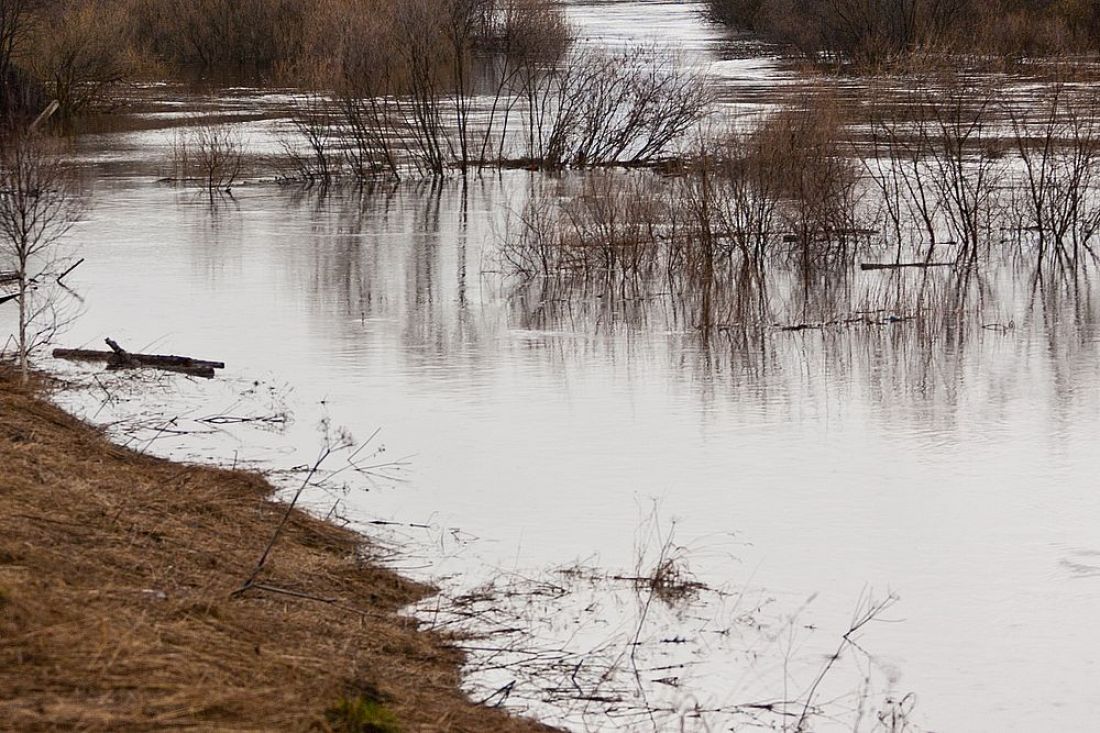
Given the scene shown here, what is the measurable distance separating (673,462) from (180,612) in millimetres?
4747

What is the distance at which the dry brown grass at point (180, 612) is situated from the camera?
475 centimetres

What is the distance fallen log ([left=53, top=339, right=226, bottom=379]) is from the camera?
12414mm

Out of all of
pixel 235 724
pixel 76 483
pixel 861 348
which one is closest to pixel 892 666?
pixel 235 724

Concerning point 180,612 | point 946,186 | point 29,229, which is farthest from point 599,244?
point 180,612

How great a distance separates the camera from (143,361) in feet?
41.3

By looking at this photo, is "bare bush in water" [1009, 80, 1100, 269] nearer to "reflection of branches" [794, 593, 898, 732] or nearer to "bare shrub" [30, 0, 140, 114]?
"reflection of branches" [794, 593, 898, 732]

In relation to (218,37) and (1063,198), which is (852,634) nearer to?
(1063,198)

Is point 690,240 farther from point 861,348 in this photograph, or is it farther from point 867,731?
point 867,731

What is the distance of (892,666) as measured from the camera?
268 inches

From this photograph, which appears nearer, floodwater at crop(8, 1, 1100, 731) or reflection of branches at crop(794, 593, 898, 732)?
reflection of branches at crop(794, 593, 898, 732)

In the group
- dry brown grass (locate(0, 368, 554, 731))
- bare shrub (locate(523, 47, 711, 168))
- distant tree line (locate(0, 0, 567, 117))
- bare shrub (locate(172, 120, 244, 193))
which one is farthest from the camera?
distant tree line (locate(0, 0, 567, 117))

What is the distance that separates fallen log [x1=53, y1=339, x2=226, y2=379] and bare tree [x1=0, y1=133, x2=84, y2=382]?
30 centimetres

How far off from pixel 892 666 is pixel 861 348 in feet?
24.2

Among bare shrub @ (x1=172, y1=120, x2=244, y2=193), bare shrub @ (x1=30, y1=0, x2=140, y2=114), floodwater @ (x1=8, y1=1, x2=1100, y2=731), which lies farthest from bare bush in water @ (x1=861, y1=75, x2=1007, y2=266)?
bare shrub @ (x1=30, y1=0, x2=140, y2=114)
